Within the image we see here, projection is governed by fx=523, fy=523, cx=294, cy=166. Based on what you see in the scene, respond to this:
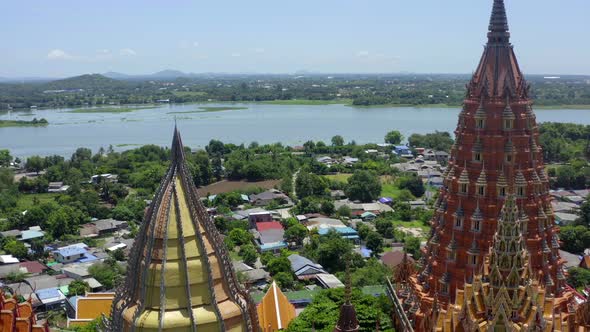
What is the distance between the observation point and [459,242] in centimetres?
1806

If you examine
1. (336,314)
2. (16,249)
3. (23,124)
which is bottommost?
(16,249)

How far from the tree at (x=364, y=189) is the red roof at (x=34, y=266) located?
35.0 metres

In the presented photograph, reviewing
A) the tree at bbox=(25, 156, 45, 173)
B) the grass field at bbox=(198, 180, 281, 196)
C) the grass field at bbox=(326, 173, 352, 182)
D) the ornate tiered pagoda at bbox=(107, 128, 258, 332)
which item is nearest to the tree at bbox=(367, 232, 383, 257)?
the grass field at bbox=(198, 180, 281, 196)

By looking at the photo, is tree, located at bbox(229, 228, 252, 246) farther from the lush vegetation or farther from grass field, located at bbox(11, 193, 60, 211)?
grass field, located at bbox(11, 193, 60, 211)

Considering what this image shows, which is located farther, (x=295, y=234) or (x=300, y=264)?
(x=295, y=234)

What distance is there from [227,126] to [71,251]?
9817 centimetres

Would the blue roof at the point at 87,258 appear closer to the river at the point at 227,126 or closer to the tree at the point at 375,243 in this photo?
the tree at the point at 375,243

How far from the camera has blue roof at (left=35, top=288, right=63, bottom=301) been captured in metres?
32.3

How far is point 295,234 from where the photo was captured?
45438mm

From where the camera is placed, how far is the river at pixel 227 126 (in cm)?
11238

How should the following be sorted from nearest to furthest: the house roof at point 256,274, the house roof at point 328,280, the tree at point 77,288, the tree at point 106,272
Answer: the tree at point 77,288, the house roof at point 328,280, the tree at point 106,272, the house roof at point 256,274

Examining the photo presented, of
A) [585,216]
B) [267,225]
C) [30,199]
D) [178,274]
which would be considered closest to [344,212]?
[267,225]

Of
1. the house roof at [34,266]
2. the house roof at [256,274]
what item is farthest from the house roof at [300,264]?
the house roof at [34,266]

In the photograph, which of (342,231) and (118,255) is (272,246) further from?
(118,255)
